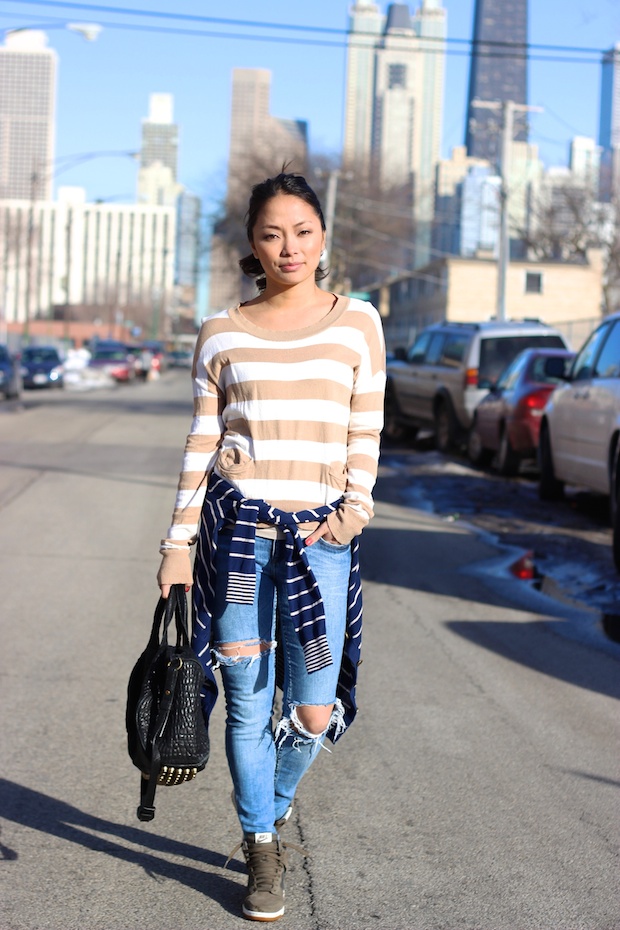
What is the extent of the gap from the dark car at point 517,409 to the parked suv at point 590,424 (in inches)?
68.8

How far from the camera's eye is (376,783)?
4.68 m

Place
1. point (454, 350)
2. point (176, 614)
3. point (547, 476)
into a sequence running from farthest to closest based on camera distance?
point (454, 350) → point (547, 476) → point (176, 614)

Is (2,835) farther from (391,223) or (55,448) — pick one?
(391,223)

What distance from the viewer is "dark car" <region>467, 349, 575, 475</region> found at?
49.0 ft

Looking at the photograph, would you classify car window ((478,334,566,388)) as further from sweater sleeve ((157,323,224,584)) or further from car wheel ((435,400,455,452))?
sweater sleeve ((157,323,224,584))

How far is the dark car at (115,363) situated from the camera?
52250 millimetres

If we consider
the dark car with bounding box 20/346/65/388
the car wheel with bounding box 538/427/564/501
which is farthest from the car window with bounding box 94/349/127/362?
the car wheel with bounding box 538/427/564/501

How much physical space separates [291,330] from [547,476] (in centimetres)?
1008

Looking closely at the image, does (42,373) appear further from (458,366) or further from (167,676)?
(167,676)

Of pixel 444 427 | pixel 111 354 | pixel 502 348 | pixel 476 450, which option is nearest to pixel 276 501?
pixel 476 450

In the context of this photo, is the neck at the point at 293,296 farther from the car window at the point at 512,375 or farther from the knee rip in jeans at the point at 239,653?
the car window at the point at 512,375

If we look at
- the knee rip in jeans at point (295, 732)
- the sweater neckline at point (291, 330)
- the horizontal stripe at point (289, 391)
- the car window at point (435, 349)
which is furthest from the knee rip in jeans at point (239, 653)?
the car window at point (435, 349)

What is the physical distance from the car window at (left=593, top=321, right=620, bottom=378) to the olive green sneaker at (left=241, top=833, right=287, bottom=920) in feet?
25.2

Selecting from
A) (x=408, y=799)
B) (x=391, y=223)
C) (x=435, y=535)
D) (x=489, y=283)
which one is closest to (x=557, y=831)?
(x=408, y=799)
